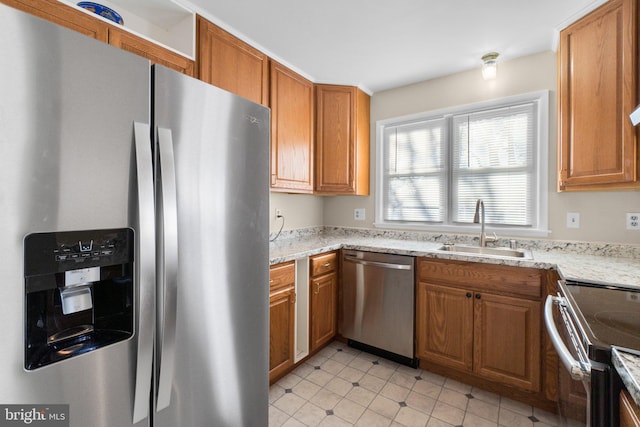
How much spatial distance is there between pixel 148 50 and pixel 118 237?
3.69ft

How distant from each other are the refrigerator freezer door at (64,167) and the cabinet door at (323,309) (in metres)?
1.51

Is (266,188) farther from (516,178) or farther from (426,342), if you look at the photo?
(516,178)

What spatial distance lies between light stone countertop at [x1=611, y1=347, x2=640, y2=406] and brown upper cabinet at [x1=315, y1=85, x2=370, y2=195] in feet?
7.18

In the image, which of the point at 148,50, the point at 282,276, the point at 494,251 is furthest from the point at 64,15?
the point at 494,251

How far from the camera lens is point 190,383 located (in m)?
1.02

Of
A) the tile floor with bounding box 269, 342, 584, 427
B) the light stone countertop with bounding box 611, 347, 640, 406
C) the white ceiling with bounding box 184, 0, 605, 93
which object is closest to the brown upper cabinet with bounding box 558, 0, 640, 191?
the white ceiling with bounding box 184, 0, 605, 93

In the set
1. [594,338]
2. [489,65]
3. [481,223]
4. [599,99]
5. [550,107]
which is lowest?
[594,338]

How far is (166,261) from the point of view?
902 mm

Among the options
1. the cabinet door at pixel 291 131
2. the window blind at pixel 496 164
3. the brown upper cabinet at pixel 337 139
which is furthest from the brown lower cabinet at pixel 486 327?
the cabinet door at pixel 291 131

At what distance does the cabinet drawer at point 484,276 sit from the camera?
5.83 feet

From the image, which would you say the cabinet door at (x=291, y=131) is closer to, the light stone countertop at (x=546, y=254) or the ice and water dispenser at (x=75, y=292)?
the light stone countertop at (x=546, y=254)

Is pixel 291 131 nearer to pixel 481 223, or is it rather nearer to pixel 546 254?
pixel 481 223

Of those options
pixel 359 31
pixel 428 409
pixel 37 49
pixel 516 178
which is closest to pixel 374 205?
pixel 516 178
